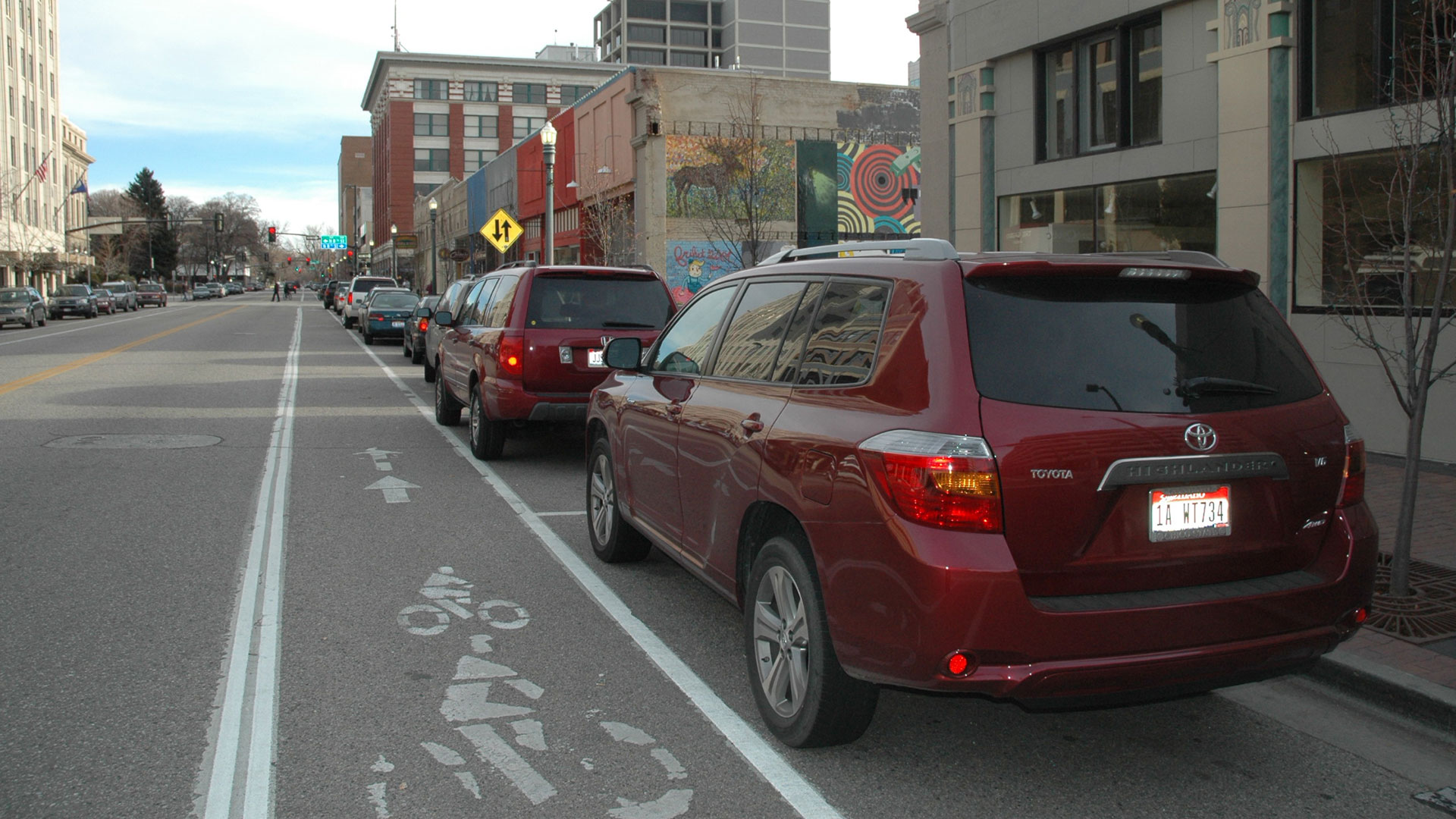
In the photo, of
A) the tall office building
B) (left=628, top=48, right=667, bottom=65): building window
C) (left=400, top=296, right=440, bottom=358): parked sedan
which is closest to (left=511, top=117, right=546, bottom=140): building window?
the tall office building

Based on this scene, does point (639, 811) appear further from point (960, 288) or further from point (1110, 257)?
point (1110, 257)

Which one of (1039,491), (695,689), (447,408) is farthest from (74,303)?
(1039,491)

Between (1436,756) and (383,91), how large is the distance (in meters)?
107

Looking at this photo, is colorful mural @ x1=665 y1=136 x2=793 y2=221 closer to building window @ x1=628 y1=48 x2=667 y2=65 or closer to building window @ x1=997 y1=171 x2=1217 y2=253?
building window @ x1=997 y1=171 x2=1217 y2=253

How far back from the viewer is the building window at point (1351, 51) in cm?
978

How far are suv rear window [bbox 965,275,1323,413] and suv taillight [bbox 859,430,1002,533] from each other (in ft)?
0.70

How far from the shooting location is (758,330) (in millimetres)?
5078

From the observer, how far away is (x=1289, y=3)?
35.2 ft

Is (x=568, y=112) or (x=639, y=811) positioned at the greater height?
(x=568, y=112)

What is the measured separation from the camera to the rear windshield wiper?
3.79 m

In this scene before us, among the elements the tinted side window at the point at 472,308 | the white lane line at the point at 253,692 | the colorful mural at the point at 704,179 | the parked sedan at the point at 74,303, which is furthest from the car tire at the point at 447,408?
the parked sedan at the point at 74,303

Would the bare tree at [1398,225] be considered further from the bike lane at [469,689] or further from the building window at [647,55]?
the building window at [647,55]

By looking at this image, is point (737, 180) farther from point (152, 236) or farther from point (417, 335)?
point (152, 236)

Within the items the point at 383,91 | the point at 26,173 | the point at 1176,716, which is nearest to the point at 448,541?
the point at 1176,716
